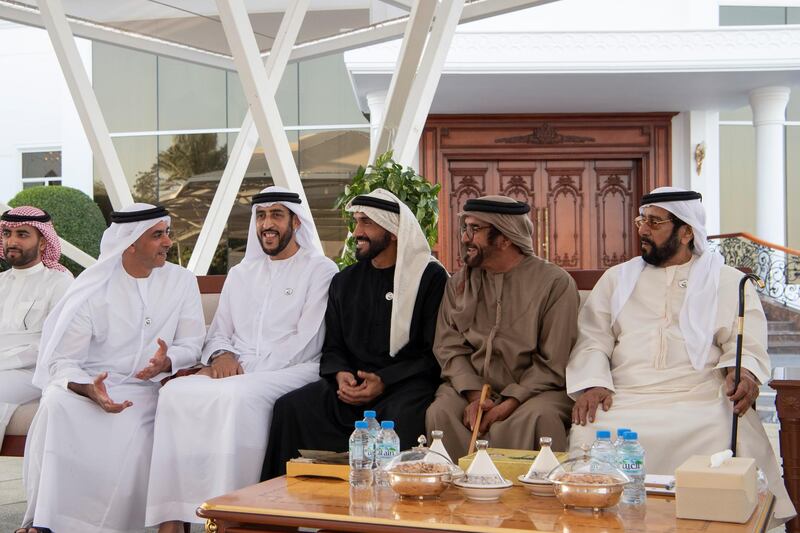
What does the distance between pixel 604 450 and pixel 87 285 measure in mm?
2665

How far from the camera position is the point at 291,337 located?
189 inches

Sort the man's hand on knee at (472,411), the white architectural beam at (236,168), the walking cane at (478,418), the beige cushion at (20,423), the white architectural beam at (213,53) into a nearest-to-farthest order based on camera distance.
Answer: the walking cane at (478,418)
the man's hand on knee at (472,411)
the beige cushion at (20,423)
the white architectural beam at (236,168)
the white architectural beam at (213,53)

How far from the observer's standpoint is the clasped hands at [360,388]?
436 cm

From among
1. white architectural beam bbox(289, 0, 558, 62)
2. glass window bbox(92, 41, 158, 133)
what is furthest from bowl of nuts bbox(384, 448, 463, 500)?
glass window bbox(92, 41, 158, 133)

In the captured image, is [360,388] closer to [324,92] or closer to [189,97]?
[324,92]

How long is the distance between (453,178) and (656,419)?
9848mm

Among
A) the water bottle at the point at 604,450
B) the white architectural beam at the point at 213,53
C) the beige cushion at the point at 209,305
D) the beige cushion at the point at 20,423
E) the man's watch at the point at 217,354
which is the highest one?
the white architectural beam at the point at 213,53

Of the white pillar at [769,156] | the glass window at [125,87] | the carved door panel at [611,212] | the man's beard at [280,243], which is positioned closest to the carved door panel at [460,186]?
the carved door panel at [611,212]

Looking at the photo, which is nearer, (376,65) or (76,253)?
(76,253)

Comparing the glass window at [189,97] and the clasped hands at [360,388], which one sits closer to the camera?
the clasped hands at [360,388]

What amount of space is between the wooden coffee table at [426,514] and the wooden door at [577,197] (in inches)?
422

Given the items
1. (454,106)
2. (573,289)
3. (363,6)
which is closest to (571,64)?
(454,106)

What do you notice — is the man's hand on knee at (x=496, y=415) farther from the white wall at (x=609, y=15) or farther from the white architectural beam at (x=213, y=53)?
the white wall at (x=609, y=15)

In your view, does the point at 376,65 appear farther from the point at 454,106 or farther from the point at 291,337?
the point at 291,337
